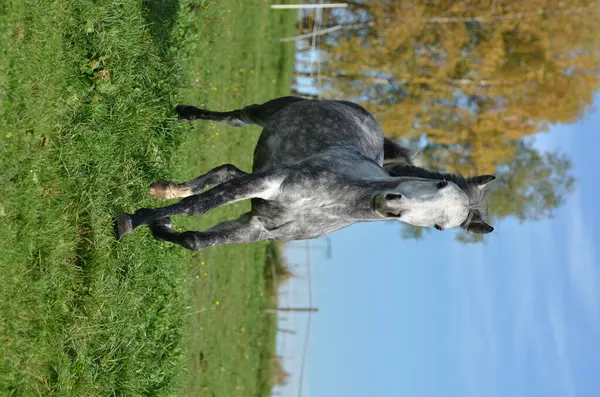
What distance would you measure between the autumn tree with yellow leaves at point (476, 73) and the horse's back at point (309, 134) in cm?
1280

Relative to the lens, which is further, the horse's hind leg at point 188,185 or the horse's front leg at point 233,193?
the horse's hind leg at point 188,185

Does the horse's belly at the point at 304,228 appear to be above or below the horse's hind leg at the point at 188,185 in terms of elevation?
below

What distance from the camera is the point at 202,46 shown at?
11.0 meters

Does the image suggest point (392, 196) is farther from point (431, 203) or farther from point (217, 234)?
point (217, 234)

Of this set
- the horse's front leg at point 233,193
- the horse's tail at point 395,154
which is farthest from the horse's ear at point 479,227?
the horse's tail at point 395,154

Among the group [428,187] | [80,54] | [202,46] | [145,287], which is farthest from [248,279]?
[428,187]

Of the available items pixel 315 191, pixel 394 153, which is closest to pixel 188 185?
pixel 315 191

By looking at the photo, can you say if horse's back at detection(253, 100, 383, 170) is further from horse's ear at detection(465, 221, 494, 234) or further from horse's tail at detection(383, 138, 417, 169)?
horse's ear at detection(465, 221, 494, 234)

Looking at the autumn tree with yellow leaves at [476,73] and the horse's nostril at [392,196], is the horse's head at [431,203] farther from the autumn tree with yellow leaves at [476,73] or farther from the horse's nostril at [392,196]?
the autumn tree with yellow leaves at [476,73]

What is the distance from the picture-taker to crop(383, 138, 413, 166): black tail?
678 centimetres

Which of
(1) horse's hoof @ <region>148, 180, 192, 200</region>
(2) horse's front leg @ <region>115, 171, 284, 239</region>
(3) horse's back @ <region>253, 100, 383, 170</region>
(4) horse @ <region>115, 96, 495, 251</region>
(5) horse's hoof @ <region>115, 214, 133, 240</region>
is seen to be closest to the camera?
(4) horse @ <region>115, 96, 495, 251</region>

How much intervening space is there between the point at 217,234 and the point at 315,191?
40.0 inches

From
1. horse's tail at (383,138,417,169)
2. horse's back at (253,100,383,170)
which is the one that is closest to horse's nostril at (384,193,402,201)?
horse's back at (253,100,383,170)

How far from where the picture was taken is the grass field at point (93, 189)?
16.9ft
